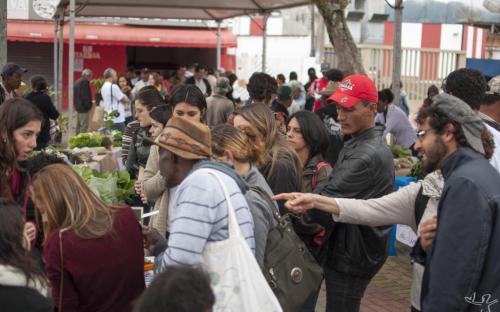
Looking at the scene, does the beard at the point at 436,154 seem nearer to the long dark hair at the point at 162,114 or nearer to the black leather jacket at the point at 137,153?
the long dark hair at the point at 162,114

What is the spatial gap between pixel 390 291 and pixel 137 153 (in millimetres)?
2937

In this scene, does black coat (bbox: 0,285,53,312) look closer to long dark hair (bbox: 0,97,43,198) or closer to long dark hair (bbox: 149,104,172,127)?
long dark hair (bbox: 0,97,43,198)

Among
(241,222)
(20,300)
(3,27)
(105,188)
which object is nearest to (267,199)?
(241,222)

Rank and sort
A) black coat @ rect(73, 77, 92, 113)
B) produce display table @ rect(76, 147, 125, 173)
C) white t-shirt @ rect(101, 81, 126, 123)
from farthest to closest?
black coat @ rect(73, 77, 92, 113)
white t-shirt @ rect(101, 81, 126, 123)
produce display table @ rect(76, 147, 125, 173)

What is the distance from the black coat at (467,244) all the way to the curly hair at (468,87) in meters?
1.79

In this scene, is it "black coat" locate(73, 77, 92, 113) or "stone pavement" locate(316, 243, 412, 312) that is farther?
"black coat" locate(73, 77, 92, 113)

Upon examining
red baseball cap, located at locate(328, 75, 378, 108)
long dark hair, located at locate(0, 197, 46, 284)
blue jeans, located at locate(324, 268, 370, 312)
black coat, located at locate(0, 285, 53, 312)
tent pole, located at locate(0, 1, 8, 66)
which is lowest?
blue jeans, located at locate(324, 268, 370, 312)

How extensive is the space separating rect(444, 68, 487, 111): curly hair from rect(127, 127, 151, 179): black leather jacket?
2.79 metres

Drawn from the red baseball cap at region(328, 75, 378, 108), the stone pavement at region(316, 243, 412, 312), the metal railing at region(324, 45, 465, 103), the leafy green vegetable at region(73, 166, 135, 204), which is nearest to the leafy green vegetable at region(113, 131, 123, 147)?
the stone pavement at region(316, 243, 412, 312)

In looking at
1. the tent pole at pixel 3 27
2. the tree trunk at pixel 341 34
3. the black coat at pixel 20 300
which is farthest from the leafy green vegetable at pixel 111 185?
the tree trunk at pixel 341 34

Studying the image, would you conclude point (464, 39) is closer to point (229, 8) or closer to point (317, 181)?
point (229, 8)

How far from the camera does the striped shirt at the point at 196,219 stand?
10.7 ft

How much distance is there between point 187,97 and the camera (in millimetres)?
6227

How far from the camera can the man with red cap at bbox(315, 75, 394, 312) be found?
4.54 m
